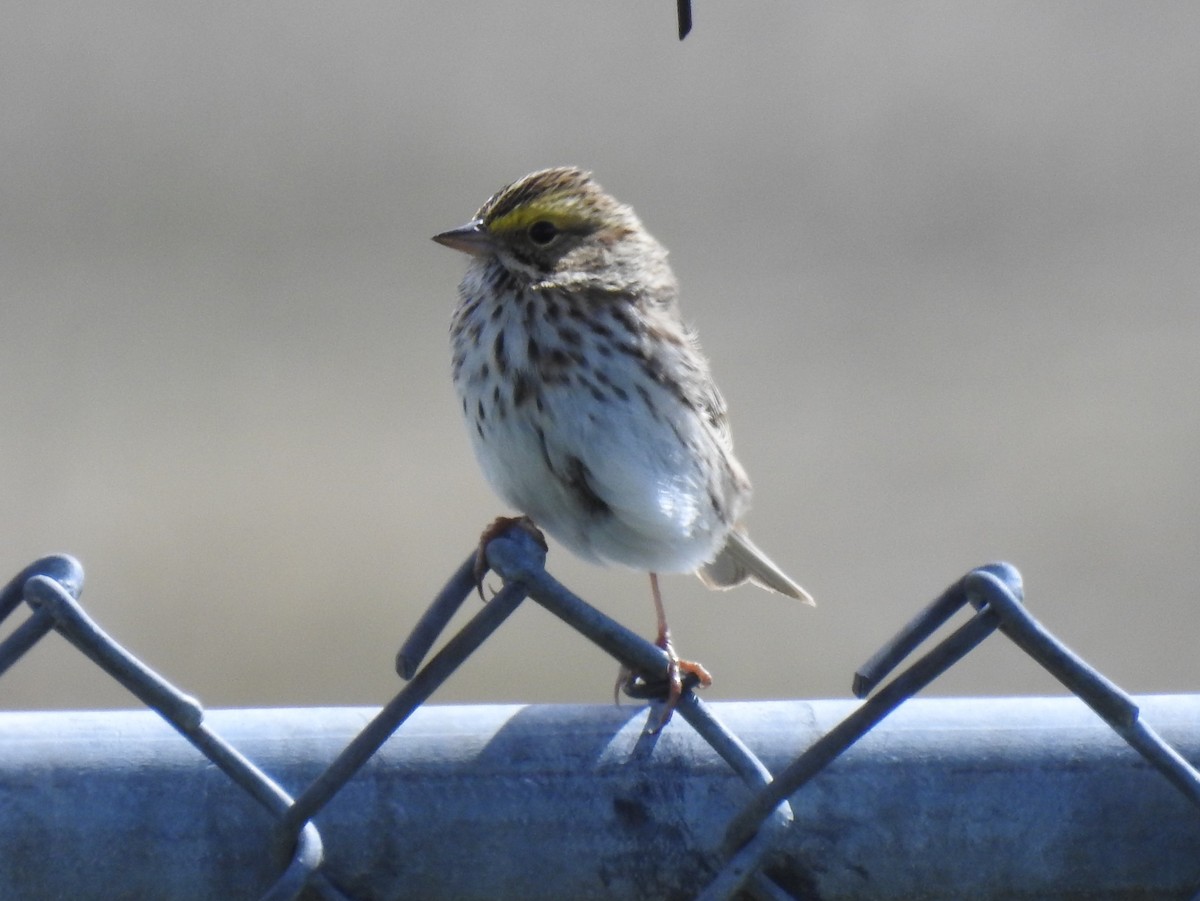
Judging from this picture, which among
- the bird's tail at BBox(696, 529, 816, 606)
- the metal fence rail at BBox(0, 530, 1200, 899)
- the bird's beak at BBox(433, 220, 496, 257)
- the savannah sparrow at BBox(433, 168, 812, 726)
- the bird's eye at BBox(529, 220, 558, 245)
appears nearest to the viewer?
the metal fence rail at BBox(0, 530, 1200, 899)

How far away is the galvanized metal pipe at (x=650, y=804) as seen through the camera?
5.81 ft

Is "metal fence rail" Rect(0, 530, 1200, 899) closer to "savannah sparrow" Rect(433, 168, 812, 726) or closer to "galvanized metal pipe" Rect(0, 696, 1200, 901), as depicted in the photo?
"galvanized metal pipe" Rect(0, 696, 1200, 901)

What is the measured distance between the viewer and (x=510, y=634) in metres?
8.98

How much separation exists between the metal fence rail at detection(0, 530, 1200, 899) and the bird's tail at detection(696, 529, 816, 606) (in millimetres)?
3021

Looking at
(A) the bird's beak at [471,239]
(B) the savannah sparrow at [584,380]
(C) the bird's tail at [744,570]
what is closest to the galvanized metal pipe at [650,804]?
(B) the savannah sparrow at [584,380]

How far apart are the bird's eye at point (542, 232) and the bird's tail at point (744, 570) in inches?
46.4

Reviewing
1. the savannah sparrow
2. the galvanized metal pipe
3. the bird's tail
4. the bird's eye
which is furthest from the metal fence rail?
the bird's tail

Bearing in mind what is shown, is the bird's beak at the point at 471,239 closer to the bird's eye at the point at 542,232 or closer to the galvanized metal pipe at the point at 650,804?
the bird's eye at the point at 542,232

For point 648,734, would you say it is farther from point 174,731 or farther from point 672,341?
point 672,341

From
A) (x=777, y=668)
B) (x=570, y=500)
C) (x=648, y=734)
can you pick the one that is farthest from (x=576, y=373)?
(x=777, y=668)

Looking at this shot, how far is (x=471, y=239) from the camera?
3.93m

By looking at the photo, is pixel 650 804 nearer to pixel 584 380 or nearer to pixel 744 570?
pixel 584 380

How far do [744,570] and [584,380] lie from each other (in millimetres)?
1344

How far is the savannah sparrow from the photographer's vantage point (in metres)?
3.76
